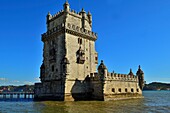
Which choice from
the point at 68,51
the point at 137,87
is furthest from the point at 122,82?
the point at 68,51

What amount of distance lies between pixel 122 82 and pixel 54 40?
16.1 m

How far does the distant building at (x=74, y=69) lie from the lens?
33781 millimetres

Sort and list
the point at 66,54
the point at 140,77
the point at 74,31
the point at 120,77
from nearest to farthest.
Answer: the point at 66,54 → the point at 74,31 → the point at 120,77 → the point at 140,77

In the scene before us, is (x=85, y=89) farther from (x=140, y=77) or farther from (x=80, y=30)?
(x=140, y=77)

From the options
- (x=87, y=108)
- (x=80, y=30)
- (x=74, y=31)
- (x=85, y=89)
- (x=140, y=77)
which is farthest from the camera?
(x=140, y=77)

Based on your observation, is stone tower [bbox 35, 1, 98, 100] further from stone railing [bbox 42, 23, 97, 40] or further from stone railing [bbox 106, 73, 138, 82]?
stone railing [bbox 106, 73, 138, 82]

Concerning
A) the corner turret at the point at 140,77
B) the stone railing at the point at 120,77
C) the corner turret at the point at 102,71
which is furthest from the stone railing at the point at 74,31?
the corner turret at the point at 140,77

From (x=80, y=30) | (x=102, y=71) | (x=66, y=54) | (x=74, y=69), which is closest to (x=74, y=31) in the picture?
(x=80, y=30)

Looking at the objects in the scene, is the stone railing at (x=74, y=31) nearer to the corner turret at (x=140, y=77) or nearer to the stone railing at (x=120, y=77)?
the stone railing at (x=120, y=77)

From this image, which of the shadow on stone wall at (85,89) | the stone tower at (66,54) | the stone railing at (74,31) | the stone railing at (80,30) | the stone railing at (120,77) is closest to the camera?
the stone tower at (66,54)

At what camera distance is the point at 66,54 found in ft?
113

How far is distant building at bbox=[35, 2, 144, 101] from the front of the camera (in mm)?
33781

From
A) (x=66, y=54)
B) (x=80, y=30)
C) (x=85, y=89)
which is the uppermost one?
(x=80, y=30)

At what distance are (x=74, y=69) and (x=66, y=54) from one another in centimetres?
335
